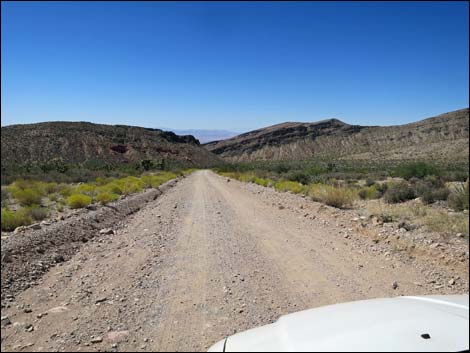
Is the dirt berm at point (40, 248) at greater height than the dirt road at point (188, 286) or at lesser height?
greater

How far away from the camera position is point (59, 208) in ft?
49.9

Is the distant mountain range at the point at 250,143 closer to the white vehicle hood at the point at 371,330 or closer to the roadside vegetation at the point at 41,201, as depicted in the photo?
the roadside vegetation at the point at 41,201

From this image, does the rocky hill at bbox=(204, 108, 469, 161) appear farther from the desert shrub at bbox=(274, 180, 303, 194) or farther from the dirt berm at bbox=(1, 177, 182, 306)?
the dirt berm at bbox=(1, 177, 182, 306)

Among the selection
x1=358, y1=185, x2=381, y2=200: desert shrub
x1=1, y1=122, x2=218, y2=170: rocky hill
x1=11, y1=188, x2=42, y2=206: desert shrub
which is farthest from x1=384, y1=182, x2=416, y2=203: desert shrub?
x1=1, y1=122, x2=218, y2=170: rocky hill

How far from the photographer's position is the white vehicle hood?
223 centimetres

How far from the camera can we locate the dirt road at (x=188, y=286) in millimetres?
4473

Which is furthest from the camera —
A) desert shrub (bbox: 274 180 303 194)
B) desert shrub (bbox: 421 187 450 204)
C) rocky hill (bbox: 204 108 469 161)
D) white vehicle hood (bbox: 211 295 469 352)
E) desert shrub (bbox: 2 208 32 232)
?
rocky hill (bbox: 204 108 469 161)

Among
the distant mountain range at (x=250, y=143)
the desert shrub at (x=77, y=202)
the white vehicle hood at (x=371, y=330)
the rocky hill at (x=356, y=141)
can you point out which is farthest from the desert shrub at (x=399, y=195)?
the rocky hill at (x=356, y=141)

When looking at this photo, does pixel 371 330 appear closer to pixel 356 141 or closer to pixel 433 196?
pixel 433 196

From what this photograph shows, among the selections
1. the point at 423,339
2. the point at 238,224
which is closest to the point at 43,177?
the point at 238,224

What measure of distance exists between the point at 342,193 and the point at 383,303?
12055 mm

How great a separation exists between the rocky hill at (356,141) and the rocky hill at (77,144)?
185 ft

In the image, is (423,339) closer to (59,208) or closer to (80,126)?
(59,208)

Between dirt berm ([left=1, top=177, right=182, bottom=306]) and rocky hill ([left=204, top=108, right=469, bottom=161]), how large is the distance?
75283 millimetres
